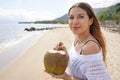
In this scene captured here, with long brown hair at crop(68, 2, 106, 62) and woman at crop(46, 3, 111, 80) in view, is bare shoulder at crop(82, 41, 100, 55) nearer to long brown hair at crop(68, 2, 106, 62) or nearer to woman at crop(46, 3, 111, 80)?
woman at crop(46, 3, 111, 80)

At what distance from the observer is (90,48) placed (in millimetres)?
1984

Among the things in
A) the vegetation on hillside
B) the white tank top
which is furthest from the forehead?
the vegetation on hillside

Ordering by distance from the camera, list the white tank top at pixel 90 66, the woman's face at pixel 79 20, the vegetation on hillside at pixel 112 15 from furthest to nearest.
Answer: the vegetation on hillside at pixel 112 15 → the woman's face at pixel 79 20 → the white tank top at pixel 90 66

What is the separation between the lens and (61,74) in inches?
80.6

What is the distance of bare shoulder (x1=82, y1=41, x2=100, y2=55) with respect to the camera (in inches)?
78.0

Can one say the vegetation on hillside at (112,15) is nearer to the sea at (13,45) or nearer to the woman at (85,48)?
the sea at (13,45)

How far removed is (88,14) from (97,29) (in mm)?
199

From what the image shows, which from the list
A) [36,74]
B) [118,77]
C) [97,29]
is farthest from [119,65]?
[97,29]

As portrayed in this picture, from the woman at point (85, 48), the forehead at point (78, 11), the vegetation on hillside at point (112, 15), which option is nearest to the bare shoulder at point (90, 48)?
the woman at point (85, 48)

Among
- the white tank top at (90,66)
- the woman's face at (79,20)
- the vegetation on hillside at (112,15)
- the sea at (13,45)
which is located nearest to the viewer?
the white tank top at (90,66)

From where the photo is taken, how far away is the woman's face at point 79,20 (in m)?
2.13

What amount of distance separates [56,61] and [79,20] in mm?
430

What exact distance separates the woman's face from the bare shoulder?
185 millimetres

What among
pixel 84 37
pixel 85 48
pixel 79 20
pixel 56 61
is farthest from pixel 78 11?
pixel 56 61
